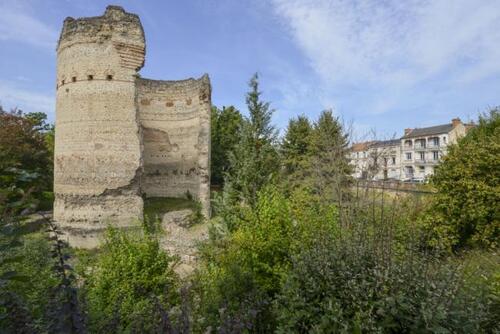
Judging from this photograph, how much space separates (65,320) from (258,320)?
403 centimetres

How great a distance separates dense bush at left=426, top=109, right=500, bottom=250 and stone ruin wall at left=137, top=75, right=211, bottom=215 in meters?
14.8

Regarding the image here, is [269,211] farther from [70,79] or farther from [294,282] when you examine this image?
[70,79]

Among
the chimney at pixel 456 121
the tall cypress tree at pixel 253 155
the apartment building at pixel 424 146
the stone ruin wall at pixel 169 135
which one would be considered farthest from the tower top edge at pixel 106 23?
the chimney at pixel 456 121

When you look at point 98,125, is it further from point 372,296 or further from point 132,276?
point 372,296

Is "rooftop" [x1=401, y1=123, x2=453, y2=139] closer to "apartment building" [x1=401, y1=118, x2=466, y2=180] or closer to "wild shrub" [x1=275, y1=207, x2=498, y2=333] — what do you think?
"apartment building" [x1=401, y1=118, x2=466, y2=180]

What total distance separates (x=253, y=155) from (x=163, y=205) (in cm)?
1110

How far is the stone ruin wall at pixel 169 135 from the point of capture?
22266mm

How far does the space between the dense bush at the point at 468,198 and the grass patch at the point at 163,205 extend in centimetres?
1255

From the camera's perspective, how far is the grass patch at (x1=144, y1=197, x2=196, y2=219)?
18234mm

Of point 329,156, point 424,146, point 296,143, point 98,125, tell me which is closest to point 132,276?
point 98,125

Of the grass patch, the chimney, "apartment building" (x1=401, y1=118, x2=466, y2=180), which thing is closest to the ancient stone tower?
the grass patch

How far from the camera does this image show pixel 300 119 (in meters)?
25.9

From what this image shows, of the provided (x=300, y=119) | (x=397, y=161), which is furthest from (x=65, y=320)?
(x=397, y=161)

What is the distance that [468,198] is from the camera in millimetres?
10250
